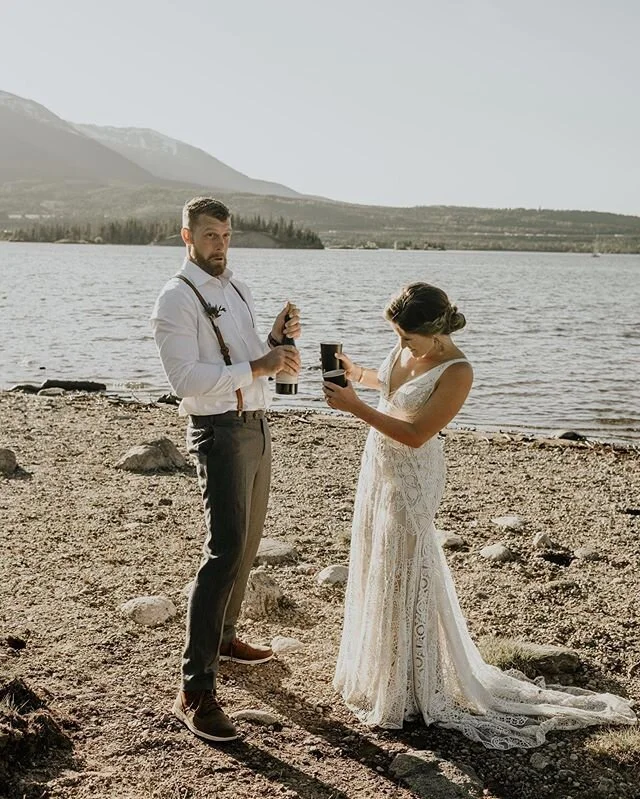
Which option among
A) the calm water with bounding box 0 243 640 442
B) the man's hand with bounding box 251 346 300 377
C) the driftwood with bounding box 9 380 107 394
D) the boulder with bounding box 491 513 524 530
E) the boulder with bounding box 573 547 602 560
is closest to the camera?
the man's hand with bounding box 251 346 300 377

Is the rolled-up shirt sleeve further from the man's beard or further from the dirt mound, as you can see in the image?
the dirt mound

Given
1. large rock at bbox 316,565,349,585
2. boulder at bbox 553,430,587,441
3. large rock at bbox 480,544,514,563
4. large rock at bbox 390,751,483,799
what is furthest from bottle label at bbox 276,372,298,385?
boulder at bbox 553,430,587,441

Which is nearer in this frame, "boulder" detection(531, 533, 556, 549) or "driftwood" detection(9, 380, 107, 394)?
"boulder" detection(531, 533, 556, 549)

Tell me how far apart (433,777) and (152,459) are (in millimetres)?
7071

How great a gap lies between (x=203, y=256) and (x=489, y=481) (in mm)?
7108

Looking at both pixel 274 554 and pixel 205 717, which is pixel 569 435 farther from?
pixel 205 717

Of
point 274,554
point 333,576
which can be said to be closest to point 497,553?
point 333,576

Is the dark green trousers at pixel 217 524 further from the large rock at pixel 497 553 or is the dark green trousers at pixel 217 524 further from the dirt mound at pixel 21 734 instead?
the large rock at pixel 497 553

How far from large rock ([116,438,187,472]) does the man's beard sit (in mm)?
6359

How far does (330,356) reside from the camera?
499 cm

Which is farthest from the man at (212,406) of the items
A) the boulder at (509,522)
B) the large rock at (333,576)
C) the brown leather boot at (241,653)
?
the boulder at (509,522)

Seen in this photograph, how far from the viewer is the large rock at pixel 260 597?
22.2 feet

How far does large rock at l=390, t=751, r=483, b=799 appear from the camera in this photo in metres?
4.48

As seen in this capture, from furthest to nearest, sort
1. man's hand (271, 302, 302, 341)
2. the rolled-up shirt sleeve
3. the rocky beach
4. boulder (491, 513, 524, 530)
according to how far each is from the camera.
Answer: boulder (491, 513, 524, 530) < man's hand (271, 302, 302, 341) < the rolled-up shirt sleeve < the rocky beach
